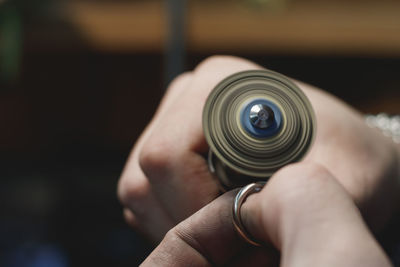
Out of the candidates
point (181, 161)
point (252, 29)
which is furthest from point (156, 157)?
point (252, 29)

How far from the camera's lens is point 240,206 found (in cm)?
37

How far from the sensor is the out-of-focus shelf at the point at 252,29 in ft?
4.38

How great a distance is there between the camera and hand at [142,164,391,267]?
11.0 inches

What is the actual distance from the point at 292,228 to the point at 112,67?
1194 mm

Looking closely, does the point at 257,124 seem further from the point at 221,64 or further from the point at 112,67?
the point at 112,67

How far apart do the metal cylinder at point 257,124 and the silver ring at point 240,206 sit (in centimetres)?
2

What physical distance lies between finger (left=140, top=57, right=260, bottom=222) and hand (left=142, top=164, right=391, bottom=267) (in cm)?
10

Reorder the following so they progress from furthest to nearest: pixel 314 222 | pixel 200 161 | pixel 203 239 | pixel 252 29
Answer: pixel 252 29 < pixel 200 161 < pixel 203 239 < pixel 314 222

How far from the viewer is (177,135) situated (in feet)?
1.68

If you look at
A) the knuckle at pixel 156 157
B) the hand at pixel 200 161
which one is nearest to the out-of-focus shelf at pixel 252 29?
the hand at pixel 200 161

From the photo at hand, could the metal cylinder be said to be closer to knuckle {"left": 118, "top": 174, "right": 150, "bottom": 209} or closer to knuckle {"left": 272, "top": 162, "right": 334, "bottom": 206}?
knuckle {"left": 272, "top": 162, "right": 334, "bottom": 206}

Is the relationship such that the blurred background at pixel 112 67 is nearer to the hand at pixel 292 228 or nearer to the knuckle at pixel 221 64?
the knuckle at pixel 221 64

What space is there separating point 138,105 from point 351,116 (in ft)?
3.01

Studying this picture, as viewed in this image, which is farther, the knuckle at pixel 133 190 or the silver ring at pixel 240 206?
the knuckle at pixel 133 190
